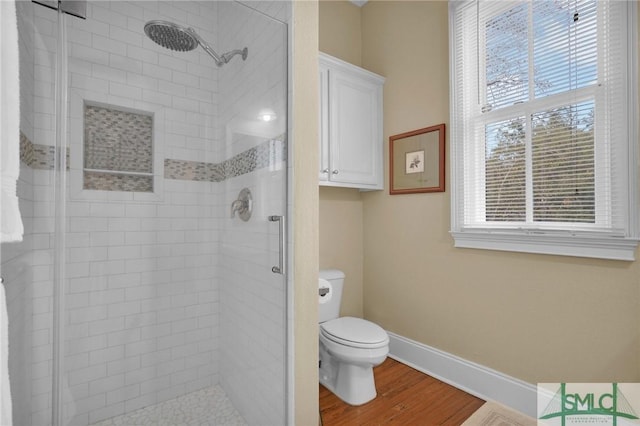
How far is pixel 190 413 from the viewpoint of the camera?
1.55 m

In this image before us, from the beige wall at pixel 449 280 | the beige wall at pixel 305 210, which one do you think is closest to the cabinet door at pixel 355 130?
the beige wall at pixel 449 280

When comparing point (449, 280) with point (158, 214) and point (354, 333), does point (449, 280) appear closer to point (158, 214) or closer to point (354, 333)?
point (354, 333)

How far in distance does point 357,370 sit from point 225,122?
Answer: 63.9 inches

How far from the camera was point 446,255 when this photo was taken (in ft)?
7.20

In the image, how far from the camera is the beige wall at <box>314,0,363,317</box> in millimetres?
2580

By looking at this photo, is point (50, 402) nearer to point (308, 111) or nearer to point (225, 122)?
point (225, 122)

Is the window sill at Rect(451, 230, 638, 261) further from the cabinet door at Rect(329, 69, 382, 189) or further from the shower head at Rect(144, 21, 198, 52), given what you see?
the shower head at Rect(144, 21, 198, 52)

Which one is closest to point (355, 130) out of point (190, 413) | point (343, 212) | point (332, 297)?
point (343, 212)

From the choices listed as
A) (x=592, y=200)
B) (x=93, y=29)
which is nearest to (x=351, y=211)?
(x=592, y=200)

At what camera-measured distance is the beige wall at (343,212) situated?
2.58 meters

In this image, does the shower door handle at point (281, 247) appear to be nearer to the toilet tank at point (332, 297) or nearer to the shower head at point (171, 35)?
the toilet tank at point (332, 297)

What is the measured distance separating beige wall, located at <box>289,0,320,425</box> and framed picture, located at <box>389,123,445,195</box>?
43.7 inches

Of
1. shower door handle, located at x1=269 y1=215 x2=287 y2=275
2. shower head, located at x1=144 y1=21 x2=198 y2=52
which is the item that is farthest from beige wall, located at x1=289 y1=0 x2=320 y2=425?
shower head, located at x1=144 y1=21 x2=198 y2=52

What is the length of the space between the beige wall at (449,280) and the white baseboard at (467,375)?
5cm
